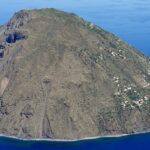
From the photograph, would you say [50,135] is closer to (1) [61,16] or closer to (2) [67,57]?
(2) [67,57]

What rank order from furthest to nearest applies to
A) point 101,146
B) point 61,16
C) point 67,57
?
point 61,16 < point 67,57 < point 101,146

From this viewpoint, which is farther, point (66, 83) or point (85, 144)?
point (66, 83)

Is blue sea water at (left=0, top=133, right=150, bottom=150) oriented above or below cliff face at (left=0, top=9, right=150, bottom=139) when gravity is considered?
below

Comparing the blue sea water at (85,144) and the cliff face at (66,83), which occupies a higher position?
the cliff face at (66,83)

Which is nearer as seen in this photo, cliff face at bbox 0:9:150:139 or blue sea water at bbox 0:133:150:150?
blue sea water at bbox 0:133:150:150

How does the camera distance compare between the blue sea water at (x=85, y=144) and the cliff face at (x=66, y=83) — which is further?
the cliff face at (x=66, y=83)

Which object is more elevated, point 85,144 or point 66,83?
point 66,83

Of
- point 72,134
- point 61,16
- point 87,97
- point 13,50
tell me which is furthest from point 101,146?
point 61,16

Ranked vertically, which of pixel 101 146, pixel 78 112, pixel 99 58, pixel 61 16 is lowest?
pixel 101 146
